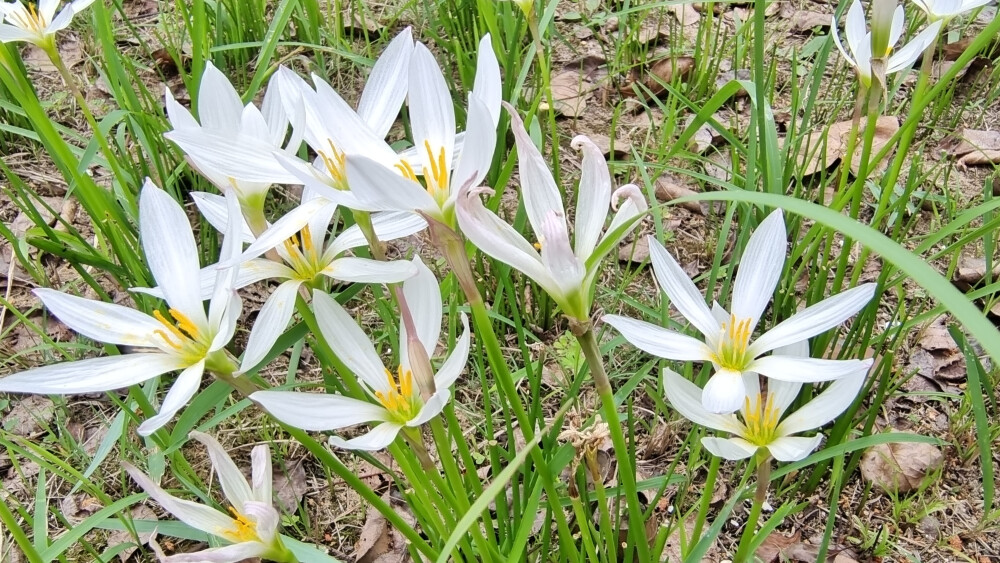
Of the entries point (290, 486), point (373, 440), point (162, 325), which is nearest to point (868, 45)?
point (373, 440)

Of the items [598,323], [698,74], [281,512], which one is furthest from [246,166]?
[698,74]

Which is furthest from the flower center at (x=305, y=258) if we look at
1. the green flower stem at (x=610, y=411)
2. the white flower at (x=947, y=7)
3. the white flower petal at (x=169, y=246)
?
the white flower at (x=947, y=7)

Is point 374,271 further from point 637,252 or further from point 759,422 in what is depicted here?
point 637,252

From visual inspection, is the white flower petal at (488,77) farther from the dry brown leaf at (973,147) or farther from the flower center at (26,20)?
the dry brown leaf at (973,147)

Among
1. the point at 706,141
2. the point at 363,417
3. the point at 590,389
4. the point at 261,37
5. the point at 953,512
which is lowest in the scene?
the point at 953,512

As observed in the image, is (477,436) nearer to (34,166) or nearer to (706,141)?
(706,141)
